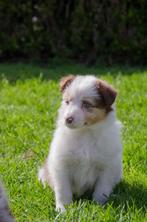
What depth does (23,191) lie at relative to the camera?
17.9 feet

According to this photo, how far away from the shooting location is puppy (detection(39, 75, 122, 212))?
17.2 ft

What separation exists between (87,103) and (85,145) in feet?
1.30

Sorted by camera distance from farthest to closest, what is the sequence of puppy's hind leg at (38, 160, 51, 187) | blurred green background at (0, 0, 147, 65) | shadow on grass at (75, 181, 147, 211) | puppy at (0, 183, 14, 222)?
blurred green background at (0, 0, 147, 65)
puppy's hind leg at (38, 160, 51, 187)
shadow on grass at (75, 181, 147, 211)
puppy at (0, 183, 14, 222)

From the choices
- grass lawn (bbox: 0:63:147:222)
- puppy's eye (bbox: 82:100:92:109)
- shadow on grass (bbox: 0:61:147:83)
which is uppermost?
puppy's eye (bbox: 82:100:92:109)

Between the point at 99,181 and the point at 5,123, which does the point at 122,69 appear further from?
the point at 99,181

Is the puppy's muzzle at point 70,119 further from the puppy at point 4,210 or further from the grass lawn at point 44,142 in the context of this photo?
the puppy at point 4,210

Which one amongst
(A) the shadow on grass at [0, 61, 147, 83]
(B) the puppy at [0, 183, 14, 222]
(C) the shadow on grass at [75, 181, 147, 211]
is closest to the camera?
(B) the puppy at [0, 183, 14, 222]

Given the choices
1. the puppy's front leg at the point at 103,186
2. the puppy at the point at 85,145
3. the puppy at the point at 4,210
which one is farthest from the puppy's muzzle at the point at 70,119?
the puppy at the point at 4,210

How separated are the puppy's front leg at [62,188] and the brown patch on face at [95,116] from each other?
0.47m

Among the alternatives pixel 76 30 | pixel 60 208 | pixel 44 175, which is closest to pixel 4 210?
pixel 60 208

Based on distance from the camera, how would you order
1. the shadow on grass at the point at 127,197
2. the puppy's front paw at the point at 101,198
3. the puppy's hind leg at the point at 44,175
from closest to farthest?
the shadow on grass at the point at 127,197 → the puppy's front paw at the point at 101,198 → the puppy's hind leg at the point at 44,175

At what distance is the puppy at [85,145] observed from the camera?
5.24 metres

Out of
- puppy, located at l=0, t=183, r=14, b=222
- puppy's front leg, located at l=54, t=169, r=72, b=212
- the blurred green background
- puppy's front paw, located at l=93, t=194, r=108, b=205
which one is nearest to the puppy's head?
puppy's front leg, located at l=54, t=169, r=72, b=212

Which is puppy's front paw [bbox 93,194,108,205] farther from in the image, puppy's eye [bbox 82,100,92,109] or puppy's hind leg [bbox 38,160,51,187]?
puppy's eye [bbox 82,100,92,109]
